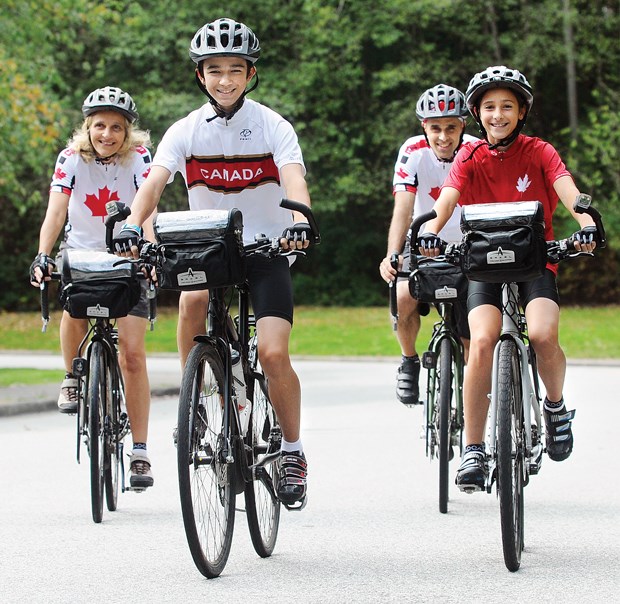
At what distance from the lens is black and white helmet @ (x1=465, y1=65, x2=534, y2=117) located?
6.27m

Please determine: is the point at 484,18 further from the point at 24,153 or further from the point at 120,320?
the point at 120,320

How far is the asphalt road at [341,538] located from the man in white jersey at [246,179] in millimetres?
532

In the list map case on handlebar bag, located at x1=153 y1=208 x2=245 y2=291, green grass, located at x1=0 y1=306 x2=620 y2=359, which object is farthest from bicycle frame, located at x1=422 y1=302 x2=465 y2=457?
green grass, located at x1=0 y1=306 x2=620 y2=359

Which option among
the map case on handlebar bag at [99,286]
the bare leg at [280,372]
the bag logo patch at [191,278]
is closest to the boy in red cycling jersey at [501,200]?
the bare leg at [280,372]

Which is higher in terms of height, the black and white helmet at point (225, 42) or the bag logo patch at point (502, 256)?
the black and white helmet at point (225, 42)

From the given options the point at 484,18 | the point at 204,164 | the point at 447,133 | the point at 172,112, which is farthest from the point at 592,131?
the point at 204,164

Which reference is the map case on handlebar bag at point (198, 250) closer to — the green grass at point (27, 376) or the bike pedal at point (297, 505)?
the bike pedal at point (297, 505)

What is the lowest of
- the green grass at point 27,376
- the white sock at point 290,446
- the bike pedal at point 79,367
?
the green grass at point 27,376

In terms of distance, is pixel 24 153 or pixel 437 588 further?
pixel 24 153

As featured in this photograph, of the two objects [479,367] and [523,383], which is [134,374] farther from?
[523,383]

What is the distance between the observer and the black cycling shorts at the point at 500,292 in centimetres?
612

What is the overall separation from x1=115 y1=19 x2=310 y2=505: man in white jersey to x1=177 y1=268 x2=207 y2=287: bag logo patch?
507 millimetres

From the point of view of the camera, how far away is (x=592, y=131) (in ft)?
119

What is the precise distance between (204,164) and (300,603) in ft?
6.67
